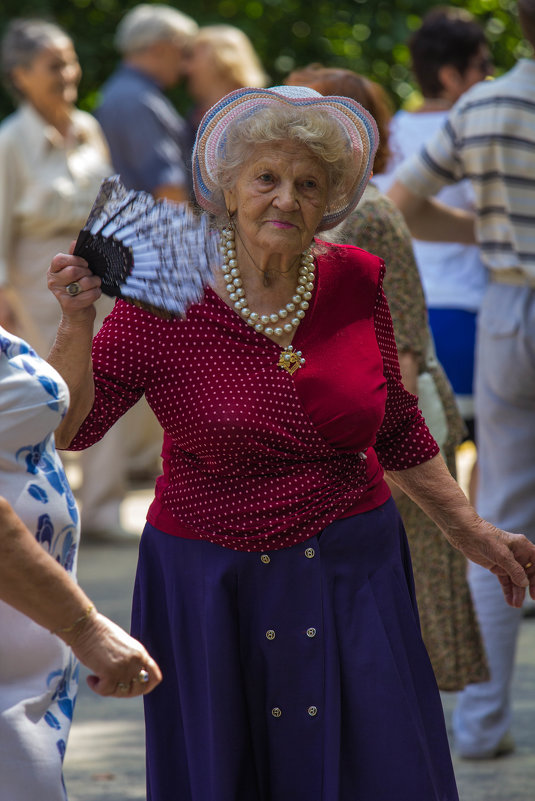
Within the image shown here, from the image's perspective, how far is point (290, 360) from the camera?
2.71 metres

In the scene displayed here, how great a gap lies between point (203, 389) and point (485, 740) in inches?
79.2

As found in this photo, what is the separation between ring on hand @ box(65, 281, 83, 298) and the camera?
252 centimetres

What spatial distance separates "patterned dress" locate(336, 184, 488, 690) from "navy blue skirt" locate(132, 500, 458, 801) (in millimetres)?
924

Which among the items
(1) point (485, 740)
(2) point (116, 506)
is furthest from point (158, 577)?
(2) point (116, 506)

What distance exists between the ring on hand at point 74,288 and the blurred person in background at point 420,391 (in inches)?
43.4

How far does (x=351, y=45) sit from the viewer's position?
11742 millimetres

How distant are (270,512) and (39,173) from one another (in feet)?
14.1

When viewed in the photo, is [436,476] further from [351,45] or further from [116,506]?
[351,45]

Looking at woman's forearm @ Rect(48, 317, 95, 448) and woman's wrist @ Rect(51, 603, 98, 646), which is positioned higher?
woman's forearm @ Rect(48, 317, 95, 448)

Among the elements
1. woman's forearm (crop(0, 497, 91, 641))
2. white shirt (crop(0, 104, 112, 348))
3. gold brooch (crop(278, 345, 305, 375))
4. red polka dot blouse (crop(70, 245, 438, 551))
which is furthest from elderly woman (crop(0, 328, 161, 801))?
white shirt (crop(0, 104, 112, 348))

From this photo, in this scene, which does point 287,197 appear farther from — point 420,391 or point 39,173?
point 39,173

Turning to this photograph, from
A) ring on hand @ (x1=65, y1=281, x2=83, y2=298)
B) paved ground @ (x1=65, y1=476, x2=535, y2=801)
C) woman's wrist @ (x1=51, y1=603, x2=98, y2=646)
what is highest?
ring on hand @ (x1=65, y1=281, x2=83, y2=298)

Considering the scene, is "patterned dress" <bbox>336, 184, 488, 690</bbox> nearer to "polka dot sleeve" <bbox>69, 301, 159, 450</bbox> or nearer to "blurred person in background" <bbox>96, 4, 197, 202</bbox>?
"polka dot sleeve" <bbox>69, 301, 159, 450</bbox>

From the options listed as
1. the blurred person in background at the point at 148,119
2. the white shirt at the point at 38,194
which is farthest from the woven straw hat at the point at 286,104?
the blurred person in background at the point at 148,119
